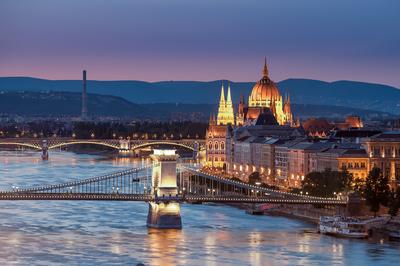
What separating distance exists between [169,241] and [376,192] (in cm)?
797

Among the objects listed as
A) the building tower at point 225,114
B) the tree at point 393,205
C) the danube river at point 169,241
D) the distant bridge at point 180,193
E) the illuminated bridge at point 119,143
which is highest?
the building tower at point 225,114

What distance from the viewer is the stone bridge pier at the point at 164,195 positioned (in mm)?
35438

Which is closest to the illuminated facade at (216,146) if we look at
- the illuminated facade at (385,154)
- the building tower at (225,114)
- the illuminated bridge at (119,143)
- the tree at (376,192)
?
the building tower at (225,114)

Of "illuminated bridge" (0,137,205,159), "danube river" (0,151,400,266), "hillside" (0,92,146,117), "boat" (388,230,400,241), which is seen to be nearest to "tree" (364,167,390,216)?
"danube river" (0,151,400,266)

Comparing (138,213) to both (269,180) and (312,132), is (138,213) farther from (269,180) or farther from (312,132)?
(312,132)

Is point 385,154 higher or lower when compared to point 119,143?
lower

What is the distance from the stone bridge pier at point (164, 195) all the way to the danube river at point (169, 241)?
451 mm

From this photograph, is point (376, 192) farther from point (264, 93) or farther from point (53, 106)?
point (53, 106)

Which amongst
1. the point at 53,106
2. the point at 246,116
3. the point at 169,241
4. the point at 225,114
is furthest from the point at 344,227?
the point at 53,106

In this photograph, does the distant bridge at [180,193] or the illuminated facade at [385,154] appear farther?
the illuminated facade at [385,154]

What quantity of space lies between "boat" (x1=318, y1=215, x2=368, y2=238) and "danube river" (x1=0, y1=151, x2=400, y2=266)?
0.37 m

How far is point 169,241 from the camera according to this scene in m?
32.8

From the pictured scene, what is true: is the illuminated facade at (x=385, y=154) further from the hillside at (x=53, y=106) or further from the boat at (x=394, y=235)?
the hillside at (x=53, y=106)

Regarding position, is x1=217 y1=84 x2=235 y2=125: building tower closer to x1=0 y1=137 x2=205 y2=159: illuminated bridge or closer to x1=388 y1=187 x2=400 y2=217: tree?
x1=0 y1=137 x2=205 y2=159: illuminated bridge
